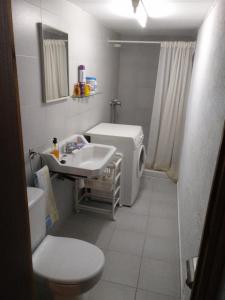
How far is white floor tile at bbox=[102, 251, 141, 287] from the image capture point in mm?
1934

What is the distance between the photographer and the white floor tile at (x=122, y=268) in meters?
1.93

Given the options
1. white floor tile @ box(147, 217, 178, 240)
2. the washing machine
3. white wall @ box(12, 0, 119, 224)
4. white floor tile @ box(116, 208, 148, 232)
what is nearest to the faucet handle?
white wall @ box(12, 0, 119, 224)

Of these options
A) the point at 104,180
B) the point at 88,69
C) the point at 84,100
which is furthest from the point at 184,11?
the point at 104,180

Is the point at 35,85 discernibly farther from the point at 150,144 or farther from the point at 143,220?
the point at 150,144

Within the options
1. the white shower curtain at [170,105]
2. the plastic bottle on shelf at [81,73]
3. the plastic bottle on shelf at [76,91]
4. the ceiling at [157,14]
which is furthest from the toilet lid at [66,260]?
the white shower curtain at [170,105]

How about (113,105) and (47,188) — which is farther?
(113,105)

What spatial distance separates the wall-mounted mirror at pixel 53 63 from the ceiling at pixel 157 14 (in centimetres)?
45

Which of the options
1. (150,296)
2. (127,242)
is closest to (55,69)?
(127,242)

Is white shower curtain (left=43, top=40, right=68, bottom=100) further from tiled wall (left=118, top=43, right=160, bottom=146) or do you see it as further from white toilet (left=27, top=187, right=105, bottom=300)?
tiled wall (left=118, top=43, right=160, bottom=146)

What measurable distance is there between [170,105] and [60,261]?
8.71ft

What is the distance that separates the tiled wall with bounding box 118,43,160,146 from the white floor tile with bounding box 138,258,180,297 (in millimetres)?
2637

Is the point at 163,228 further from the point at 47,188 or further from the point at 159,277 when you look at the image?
the point at 47,188

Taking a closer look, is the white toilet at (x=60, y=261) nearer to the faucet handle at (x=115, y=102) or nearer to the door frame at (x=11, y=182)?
the door frame at (x=11, y=182)

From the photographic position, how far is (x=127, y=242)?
2355 millimetres
